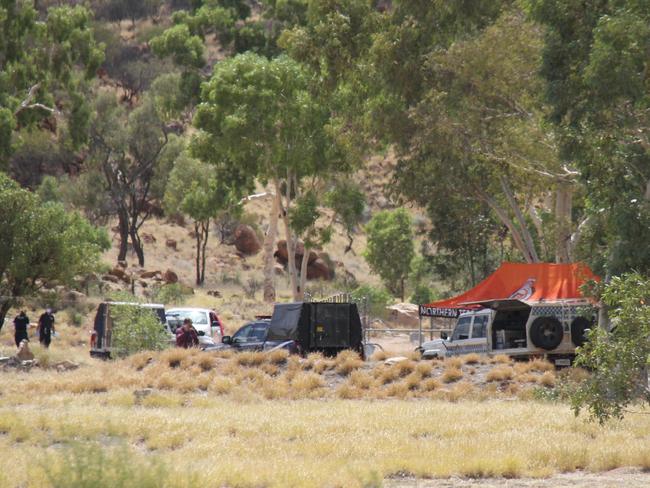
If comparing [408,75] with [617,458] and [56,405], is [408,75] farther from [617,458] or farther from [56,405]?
[617,458]

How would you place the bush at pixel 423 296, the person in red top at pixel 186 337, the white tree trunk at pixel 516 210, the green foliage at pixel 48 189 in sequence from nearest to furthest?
the person in red top at pixel 186 337, the white tree trunk at pixel 516 210, the bush at pixel 423 296, the green foliage at pixel 48 189

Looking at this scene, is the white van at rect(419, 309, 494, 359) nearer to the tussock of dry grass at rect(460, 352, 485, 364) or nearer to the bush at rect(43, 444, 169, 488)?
the tussock of dry grass at rect(460, 352, 485, 364)

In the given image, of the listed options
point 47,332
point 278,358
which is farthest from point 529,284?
point 47,332

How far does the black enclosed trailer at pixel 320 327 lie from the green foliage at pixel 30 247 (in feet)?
31.0

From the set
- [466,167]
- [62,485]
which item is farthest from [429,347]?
[62,485]

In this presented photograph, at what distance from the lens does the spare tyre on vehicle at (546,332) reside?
26797 millimetres

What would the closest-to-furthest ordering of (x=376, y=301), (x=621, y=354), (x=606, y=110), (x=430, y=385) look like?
(x=621, y=354) → (x=606, y=110) → (x=430, y=385) → (x=376, y=301)

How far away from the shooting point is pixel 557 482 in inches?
512

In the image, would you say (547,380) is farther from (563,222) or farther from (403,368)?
(563,222)

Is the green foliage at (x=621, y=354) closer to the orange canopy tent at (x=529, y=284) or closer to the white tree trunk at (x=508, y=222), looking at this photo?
the orange canopy tent at (x=529, y=284)

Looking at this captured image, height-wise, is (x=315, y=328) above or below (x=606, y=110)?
below

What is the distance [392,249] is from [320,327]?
46.0 m

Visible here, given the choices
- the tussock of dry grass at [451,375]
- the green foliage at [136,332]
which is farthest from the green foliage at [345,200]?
the tussock of dry grass at [451,375]

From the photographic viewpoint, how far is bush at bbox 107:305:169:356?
31594 mm
